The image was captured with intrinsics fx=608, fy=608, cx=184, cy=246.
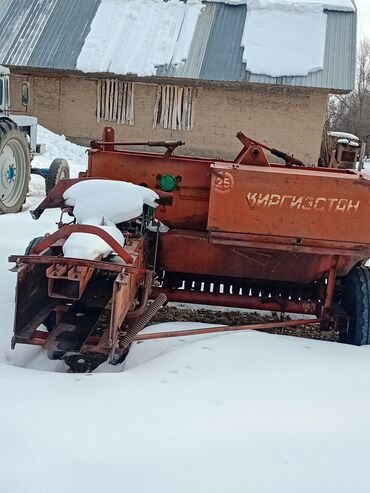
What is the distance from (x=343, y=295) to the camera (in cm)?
449

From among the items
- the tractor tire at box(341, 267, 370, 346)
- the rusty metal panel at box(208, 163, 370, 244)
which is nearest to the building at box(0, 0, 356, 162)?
the tractor tire at box(341, 267, 370, 346)

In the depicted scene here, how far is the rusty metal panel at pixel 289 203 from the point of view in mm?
3904

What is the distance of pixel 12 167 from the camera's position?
8406 mm

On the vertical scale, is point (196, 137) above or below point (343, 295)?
above

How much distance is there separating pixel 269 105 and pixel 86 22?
5.75 metres

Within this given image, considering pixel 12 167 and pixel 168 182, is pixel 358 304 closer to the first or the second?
pixel 168 182

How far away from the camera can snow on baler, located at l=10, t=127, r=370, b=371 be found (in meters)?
3.31

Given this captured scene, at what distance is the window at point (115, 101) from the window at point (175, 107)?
759mm

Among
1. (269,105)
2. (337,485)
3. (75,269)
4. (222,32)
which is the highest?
(222,32)

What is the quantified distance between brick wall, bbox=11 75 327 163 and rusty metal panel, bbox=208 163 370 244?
12.6m

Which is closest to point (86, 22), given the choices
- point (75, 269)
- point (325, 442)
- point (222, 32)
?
point (222, 32)

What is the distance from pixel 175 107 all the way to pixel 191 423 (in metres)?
14.9

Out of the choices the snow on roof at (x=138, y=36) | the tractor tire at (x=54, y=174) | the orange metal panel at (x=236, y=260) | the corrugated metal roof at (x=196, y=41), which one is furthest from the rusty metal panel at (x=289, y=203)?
the snow on roof at (x=138, y=36)

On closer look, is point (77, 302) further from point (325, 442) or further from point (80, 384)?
point (325, 442)
